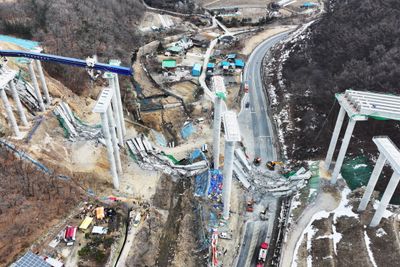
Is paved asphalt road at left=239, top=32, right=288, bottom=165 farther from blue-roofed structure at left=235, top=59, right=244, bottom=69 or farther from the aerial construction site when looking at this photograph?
blue-roofed structure at left=235, top=59, right=244, bottom=69

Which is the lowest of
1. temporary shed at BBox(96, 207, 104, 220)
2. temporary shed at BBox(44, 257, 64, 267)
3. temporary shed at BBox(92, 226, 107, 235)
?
temporary shed at BBox(44, 257, 64, 267)

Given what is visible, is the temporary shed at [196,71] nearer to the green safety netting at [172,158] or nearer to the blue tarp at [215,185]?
the green safety netting at [172,158]

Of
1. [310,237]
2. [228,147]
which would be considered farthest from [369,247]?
[228,147]

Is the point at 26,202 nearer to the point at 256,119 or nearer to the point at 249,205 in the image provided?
the point at 249,205

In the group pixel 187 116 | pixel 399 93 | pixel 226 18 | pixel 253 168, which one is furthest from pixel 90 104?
pixel 226 18

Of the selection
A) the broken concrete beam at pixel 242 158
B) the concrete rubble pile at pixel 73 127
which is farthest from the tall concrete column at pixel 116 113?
the broken concrete beam at pixel 242 158

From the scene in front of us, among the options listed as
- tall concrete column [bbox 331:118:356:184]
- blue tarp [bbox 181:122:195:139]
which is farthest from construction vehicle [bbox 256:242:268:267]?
blue tarp [bbox 181:122:195:139]
